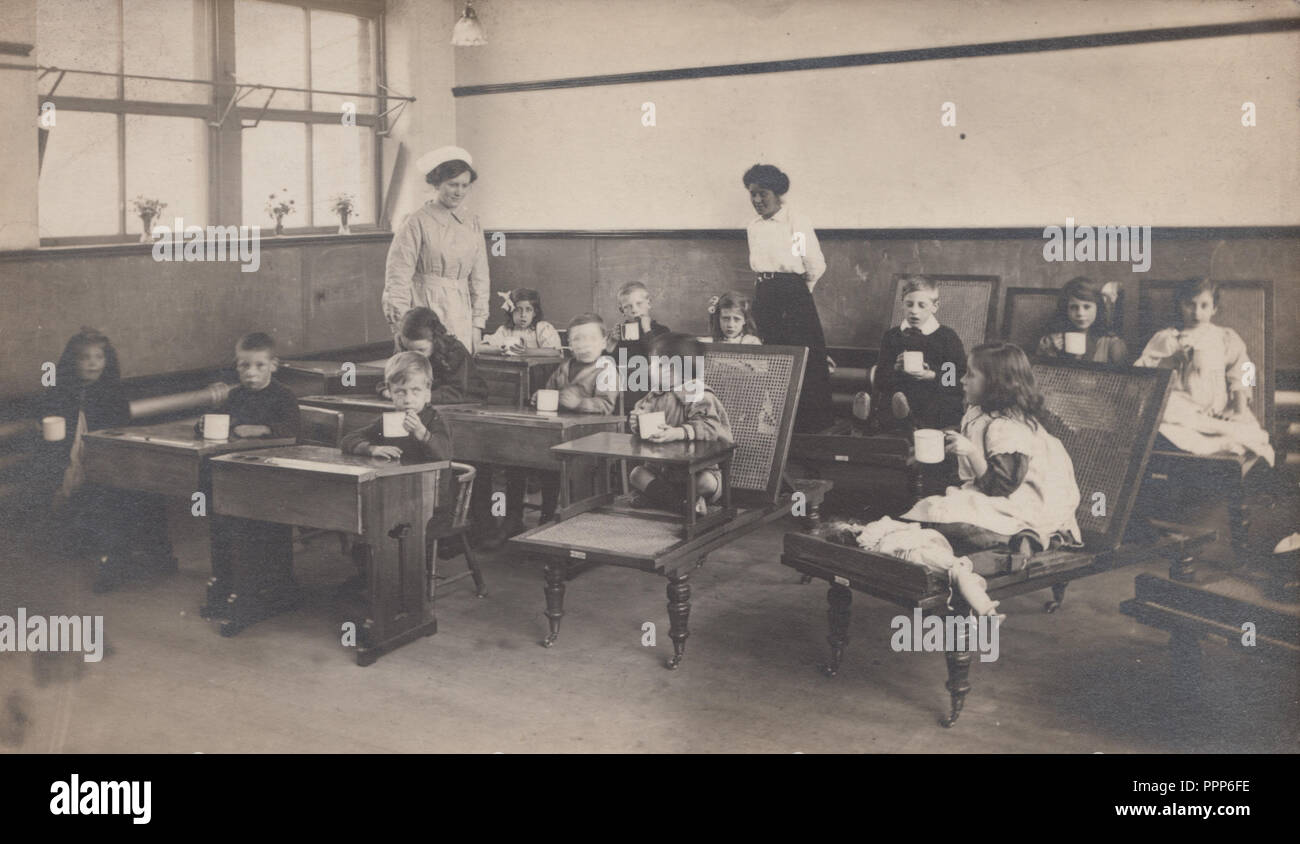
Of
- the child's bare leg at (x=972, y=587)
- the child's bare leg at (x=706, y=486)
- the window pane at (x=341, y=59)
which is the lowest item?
the child's bare leg at (x=972, y=587)

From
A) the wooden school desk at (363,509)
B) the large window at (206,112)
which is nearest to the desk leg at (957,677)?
the wooden school desk at (363,509)

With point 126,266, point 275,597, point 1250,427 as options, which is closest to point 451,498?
point 275,597

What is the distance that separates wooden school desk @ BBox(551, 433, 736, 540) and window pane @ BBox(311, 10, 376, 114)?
4018 millimetres

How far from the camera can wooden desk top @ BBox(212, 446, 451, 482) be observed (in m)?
3.87

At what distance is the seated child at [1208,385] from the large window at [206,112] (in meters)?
4.98

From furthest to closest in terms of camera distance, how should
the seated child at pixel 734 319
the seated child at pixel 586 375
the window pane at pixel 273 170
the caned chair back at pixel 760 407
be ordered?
1. the window pane at pixel 273 170
2. the seated child at pixel 734 319
3. the seated child at pixel 586 375
4. the caned chair back at pixel 760 407

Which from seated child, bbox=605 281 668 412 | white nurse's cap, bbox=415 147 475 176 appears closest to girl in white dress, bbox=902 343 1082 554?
seated child, bbox=605 281 668 412

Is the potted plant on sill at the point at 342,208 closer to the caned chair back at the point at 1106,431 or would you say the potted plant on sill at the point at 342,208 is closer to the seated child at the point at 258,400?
the seated child at the point at 258,400

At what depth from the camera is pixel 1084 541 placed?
386 cm

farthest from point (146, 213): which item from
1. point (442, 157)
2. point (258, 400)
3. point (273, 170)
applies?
point (258, 400)

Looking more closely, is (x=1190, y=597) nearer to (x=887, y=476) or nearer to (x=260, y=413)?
(x=887, y=476)

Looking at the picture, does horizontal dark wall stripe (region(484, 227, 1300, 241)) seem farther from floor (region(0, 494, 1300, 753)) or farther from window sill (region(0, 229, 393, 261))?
floor (region(0, 494, 1300, 753))

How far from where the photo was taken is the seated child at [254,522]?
14.0ft

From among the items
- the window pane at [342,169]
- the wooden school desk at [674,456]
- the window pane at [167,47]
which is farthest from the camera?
the window pane at [342,169]
